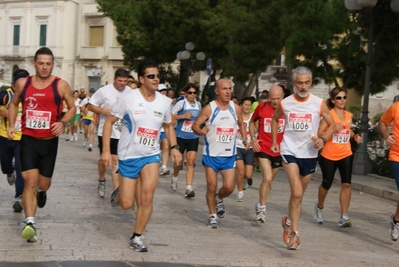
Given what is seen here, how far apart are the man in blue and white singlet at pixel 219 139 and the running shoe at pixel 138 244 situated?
2.08m

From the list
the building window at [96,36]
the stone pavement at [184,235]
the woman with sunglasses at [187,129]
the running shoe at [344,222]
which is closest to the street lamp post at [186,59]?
the woman with sunglasses at [187,129]

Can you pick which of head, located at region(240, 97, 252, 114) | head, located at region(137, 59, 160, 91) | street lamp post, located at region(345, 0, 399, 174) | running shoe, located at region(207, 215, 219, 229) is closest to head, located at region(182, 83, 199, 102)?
head, located at region(240, 97, 252, 114)

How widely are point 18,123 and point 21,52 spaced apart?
6110cm

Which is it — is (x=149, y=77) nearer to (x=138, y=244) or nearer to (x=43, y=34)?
(x=138, y=244)

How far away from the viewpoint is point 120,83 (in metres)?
12.0

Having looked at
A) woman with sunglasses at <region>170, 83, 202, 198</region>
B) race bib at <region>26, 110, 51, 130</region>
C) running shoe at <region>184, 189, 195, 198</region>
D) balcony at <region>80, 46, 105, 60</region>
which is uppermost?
balcony at <region>80, 46, 105, 60</region>

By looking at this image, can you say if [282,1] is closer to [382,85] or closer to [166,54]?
[382,85]

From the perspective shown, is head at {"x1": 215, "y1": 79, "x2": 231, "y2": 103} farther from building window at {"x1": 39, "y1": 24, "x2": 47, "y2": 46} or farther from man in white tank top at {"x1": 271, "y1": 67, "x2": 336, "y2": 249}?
building window at {"x1": 39, "y1": 24, "x2": 47, "y2": 46}

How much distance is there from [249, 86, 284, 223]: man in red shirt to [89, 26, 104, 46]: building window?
55515 millimetres

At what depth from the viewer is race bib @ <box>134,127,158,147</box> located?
8219 mm

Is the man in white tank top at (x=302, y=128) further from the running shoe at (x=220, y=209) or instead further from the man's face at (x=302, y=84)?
the running shoe at (x=220, y=209)

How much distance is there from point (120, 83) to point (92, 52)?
5550 cm

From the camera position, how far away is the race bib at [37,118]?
8.38 meters

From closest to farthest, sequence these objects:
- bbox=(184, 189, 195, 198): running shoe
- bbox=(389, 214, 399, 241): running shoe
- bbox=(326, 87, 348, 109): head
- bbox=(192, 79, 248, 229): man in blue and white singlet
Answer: bbox=(389, 214, 399, 241): running shoe, bbox=(192, 79, 248, 229): man in blue and white singlet, bbox=(326, 87, 348, 109): head, bbox=(184, 189, 195, 198): running shoe
